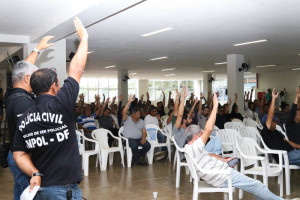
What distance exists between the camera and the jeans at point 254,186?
135 inches

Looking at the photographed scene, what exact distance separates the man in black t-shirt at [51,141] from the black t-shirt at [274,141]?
3.90 meters

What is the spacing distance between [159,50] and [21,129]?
838 cm

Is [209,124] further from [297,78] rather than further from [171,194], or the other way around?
[297,78]

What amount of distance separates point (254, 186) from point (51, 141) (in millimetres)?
2361

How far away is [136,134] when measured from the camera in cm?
720

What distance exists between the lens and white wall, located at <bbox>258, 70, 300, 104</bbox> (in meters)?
20.7

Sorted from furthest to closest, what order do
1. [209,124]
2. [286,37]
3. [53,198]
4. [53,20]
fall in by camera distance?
[286,37]
[53,20]
[209,124]
[53,198]

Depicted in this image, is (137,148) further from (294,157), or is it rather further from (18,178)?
A: (18,178)

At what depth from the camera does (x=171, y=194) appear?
16.0ft

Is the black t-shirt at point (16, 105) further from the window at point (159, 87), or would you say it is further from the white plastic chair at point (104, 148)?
the window at point (159, 87)

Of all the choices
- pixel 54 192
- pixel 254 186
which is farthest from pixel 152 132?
pixel 54 192

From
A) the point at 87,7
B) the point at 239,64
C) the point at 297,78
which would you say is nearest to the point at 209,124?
the point at 87,7

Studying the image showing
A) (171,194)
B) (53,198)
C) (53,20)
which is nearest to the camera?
(53,198)

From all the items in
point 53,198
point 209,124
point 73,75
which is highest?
point 73,75
